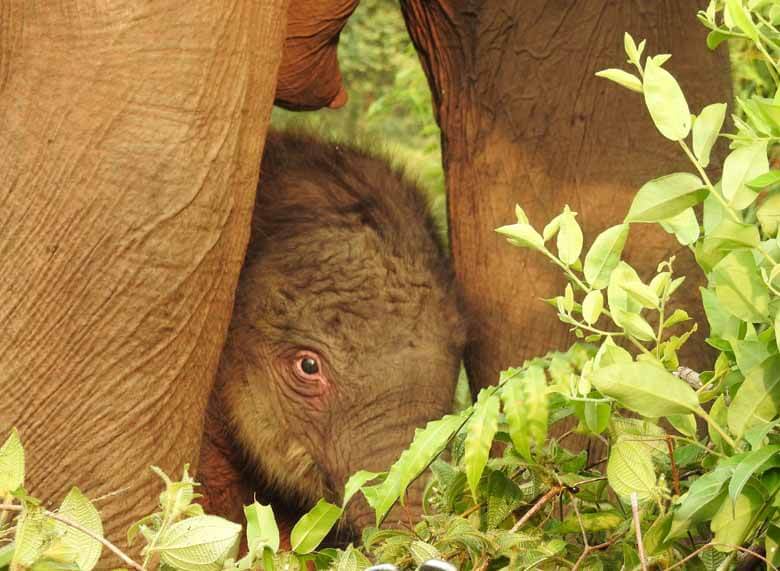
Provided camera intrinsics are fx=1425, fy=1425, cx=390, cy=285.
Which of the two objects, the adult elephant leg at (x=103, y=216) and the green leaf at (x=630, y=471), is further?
the adult elephant leg at (x=103, y=216)

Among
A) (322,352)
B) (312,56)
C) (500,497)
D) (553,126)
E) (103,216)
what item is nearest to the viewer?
(500,497)

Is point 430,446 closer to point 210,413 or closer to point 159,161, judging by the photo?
point 159,161

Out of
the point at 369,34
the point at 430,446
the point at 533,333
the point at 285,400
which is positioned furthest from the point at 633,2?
the point at 369,34

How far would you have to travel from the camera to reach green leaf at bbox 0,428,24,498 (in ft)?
3.28

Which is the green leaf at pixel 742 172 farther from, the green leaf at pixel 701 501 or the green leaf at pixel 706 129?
the green leaf at pixel 701 501

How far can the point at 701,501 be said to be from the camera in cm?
96

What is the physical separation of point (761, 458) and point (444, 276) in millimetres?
1835

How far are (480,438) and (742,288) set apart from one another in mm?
217

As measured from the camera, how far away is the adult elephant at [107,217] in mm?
1679

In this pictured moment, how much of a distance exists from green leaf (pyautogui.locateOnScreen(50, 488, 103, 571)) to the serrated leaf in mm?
430

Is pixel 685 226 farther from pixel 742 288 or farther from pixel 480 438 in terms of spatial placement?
pixel 480 438

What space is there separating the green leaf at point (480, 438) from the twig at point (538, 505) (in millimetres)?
49

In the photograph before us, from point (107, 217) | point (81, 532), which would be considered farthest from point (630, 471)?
point (107, 217)

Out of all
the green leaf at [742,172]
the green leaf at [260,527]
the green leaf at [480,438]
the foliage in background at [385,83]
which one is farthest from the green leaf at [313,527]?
the foliage in background at [385,83]
